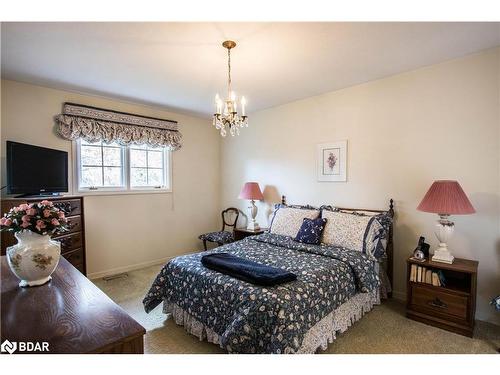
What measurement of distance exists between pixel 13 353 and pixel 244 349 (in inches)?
46.9

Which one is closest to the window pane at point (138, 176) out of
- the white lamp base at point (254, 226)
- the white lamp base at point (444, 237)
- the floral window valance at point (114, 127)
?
the floral window valance at point (114, 127)

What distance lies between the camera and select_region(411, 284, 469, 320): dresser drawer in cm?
214

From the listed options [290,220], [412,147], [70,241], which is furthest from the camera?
[290,220]

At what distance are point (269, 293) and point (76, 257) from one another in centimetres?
241

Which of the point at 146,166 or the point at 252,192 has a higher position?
the point at 146,166

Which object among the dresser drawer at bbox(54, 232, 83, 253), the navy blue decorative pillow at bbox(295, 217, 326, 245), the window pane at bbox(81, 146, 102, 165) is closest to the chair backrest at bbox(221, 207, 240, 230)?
the navy blue decorative pillow at bbox(295, 217, 326, 245)

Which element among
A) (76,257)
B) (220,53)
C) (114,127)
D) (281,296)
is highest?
(220,53)

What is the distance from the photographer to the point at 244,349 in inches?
64.7

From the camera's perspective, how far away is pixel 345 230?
2725 mm

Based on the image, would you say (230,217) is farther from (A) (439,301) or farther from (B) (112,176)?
(A) (439,301)

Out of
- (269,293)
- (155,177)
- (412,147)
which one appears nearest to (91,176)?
(155,177)

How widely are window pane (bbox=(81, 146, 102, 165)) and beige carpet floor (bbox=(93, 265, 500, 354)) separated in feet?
6.73

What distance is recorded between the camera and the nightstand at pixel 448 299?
2.11 m
